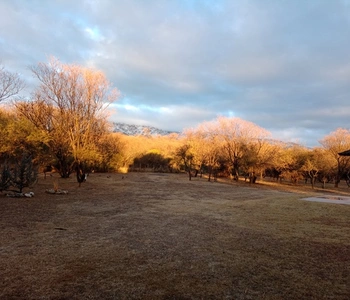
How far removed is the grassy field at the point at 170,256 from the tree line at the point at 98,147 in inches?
258

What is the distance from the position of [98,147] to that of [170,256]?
2050 cm

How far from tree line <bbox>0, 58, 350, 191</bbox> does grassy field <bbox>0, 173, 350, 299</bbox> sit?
21.5 ft

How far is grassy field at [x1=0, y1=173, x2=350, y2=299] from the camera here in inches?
127

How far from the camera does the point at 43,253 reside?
14.5 feet

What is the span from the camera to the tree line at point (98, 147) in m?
16.0

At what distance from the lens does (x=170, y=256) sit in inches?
177

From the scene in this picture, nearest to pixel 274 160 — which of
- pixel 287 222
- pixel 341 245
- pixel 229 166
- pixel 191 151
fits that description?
pixel 229 166

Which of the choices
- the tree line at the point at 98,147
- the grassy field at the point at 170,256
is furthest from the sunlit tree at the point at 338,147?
the grassy field at the point at 170,256

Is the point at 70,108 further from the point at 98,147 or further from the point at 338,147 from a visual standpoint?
the point at 338,147

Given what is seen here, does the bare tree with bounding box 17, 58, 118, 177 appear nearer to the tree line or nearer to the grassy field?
the tree line

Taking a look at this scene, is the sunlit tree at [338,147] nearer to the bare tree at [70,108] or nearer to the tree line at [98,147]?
the tree line at [98,147]

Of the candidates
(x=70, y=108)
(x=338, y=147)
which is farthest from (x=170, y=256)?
(x=338, y=147)

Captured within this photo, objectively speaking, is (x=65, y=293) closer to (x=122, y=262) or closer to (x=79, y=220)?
(x=122, y=262)

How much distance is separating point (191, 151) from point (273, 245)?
85.4ft
